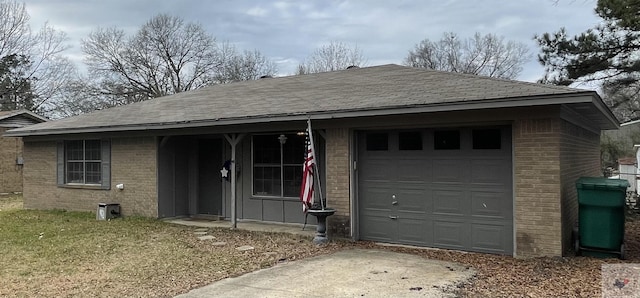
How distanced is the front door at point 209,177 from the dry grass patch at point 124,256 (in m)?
1.45

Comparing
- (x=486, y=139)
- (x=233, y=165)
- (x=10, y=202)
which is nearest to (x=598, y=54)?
(x=486, y=139)

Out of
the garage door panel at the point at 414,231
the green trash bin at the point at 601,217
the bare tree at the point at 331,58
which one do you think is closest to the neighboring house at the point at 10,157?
the garage door panel at the point at 414,231

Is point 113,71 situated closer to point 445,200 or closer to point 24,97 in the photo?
point 24,97

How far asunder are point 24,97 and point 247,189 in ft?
100

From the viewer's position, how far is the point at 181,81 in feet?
130

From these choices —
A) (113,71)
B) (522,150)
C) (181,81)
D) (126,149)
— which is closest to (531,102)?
(522,150)

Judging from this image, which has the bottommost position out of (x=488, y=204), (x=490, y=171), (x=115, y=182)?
(x=488, y=204)

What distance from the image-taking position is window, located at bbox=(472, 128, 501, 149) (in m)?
7.34

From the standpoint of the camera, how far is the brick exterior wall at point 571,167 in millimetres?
7031

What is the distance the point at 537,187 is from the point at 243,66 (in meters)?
35.8

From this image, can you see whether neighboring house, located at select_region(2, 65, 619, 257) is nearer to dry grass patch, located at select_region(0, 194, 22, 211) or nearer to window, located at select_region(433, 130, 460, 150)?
window, located at select_region(433, 130, 460, 150)

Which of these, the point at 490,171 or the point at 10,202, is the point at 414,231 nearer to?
the point at 490,171

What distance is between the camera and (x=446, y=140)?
306 inches

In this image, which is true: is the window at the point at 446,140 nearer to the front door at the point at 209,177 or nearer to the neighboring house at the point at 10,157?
the front door at the point at 209,177
